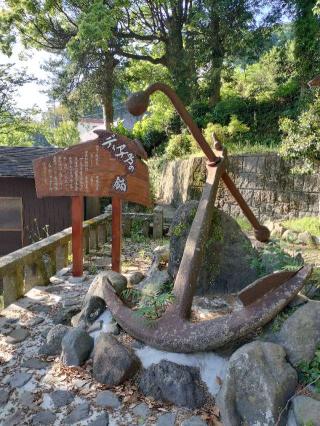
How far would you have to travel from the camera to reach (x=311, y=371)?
2.45 m

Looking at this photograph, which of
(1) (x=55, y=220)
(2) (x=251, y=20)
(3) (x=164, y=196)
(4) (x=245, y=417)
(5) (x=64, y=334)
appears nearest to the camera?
(4) (x=245, y=417)

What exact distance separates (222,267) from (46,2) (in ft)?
50.3

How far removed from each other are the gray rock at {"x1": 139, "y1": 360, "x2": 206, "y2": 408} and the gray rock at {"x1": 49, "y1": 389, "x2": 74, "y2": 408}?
0.55 meters

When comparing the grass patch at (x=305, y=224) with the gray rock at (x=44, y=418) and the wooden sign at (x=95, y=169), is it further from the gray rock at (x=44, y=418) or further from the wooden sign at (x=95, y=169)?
the gray rock at (x=44, y=418)

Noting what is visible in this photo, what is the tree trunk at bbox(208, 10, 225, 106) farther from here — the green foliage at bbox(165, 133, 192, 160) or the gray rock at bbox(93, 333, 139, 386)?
the gray rock at bbox(93, 333, 139, 386)

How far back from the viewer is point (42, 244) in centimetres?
554

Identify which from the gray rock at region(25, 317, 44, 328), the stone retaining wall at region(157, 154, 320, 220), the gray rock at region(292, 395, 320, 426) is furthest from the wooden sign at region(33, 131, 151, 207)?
the stone retaining wall at region(157, 154, 320, 220)

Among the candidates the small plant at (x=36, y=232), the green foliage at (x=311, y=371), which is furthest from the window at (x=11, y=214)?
Result: the green foliage at (x=311, y=371)

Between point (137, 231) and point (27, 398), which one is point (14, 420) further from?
point (137, 231)

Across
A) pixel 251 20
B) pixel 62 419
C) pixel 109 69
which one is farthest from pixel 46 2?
pixel 62 419

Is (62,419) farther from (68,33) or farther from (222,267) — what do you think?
(68,33)

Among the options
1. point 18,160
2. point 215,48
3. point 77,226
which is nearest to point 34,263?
point 77,226

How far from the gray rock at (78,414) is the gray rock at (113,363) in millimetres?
259

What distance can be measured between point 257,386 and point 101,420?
1.12m
